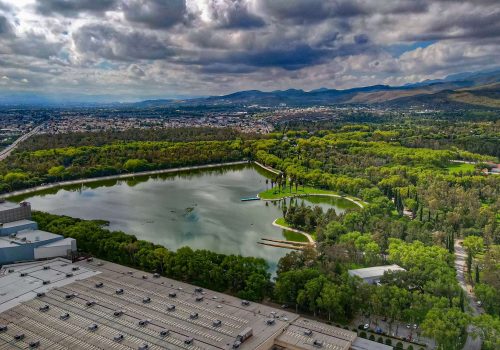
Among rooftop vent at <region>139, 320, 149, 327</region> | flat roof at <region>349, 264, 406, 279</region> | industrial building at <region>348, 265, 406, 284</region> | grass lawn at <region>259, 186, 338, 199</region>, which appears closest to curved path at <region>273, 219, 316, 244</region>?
flat roof at <region>349, 264, 406, 279</region>

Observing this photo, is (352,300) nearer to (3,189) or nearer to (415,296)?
(415,296)

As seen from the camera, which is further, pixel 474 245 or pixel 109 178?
pixel 109 178

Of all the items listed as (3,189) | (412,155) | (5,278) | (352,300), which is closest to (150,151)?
(3,189)

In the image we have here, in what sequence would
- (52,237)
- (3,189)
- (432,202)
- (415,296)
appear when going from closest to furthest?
(415,296)
(52,237)
(432,202)
(3,189)

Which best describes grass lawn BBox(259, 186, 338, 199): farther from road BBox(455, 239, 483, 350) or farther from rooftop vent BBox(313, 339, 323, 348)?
rooftop vent BBox(313, 339, 323, 348)

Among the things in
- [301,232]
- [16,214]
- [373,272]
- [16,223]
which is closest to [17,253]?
[16,223]

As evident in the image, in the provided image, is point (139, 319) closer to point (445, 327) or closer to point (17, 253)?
point (17, 253)

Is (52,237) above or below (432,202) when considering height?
above
